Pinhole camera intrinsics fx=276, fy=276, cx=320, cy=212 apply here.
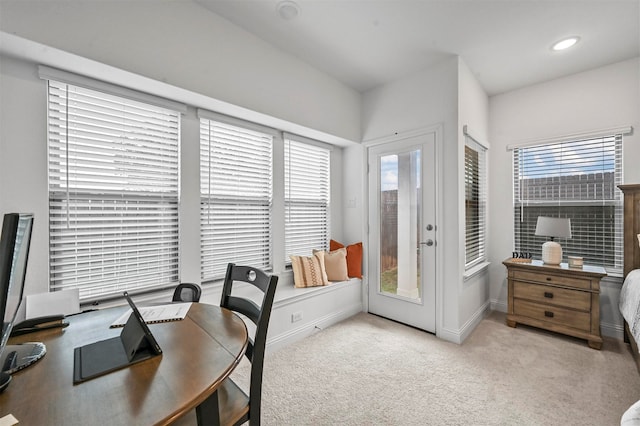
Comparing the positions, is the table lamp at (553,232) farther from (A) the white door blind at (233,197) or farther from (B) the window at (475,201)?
(A) the white door blind at (233,197)

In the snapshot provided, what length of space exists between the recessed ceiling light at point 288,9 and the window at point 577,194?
2.97 m

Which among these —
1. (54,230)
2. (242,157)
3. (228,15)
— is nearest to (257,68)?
(228,15)

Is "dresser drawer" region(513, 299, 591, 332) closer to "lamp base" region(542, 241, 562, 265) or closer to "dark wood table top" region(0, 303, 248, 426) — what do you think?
"lamp base" region(542, 241, 562, 265)

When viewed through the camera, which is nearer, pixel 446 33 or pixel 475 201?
pixel 446 33

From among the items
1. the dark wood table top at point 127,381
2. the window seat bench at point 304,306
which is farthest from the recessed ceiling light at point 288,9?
Answer: the window seat bench at point 304,306

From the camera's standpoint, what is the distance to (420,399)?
6.08 feet

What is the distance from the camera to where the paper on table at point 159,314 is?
1249 millimetres

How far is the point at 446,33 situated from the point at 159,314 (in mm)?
2904

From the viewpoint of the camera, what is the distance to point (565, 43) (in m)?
2.44

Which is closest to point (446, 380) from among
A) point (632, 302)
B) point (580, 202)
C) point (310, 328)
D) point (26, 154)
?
point (310, 328)

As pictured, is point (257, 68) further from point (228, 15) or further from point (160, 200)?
point (160, 200)

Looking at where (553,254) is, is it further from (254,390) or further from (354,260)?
(254,390)

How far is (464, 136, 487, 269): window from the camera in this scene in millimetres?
2961

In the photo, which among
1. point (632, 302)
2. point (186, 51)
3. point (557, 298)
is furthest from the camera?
point (557, 298)
